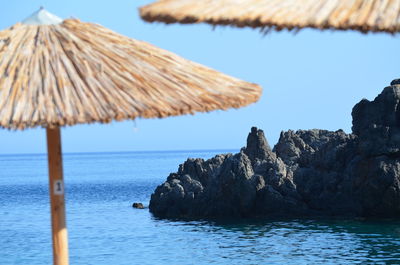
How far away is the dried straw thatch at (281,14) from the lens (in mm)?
5668

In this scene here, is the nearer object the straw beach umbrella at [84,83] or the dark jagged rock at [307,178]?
the straw beach umbrella at [84,83]

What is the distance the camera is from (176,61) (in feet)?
24.5

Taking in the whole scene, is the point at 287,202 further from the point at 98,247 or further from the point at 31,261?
the point at 31,261

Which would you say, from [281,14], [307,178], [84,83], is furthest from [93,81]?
[307,178]

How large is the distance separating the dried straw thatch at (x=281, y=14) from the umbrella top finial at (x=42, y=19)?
1973 millimetres

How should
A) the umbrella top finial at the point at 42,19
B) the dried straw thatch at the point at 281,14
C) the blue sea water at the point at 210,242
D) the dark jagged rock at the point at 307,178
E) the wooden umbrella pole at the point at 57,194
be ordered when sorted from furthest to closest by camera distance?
the dark jagged rock at the point at 307,178, the blue sea water at the point at 210,242, the umbrella top finial at the point at 42,19, the wooden umbrella pole at the point at 57,194, the dried straw thatch at the point at 281,14

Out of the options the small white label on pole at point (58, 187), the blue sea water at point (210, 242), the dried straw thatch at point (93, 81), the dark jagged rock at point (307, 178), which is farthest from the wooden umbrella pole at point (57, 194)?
the dark jagged rock at point (307, 178)

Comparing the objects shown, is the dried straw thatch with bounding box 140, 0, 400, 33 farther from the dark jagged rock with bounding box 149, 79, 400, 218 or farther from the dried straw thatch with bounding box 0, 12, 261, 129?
the dark jagged rock with bounding box 149, 79, 400, 218

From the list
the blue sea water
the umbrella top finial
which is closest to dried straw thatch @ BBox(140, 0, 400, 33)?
the umbrella top finial

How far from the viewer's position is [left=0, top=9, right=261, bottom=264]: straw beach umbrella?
255 inches

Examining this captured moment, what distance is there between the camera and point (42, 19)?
7.46 meters

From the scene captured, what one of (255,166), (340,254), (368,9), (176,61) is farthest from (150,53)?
(255,166)

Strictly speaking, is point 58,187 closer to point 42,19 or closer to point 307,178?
point 42,19

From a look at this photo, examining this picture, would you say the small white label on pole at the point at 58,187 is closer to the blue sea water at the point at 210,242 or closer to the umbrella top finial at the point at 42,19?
the umbrella top finial at the point at 42,19
